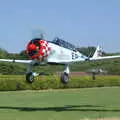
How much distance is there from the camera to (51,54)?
88.6 feet

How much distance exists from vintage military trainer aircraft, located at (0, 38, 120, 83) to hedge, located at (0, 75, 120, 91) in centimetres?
2836

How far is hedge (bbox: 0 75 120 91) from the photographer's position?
5712 cm

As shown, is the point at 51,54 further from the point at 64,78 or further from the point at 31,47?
the point at 64,78

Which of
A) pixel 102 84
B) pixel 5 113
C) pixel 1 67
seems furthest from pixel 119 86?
pixel 5 113

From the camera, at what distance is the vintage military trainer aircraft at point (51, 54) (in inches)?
1040

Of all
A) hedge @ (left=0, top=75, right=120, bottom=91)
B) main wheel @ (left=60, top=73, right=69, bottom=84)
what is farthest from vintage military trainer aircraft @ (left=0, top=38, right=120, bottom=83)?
hedge @ (left=0, top=75, right=120, bottom=91)

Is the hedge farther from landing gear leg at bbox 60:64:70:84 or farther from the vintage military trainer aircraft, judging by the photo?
landing gear leg at bbox 60:64:70:84

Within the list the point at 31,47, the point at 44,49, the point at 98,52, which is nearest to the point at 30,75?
the point at 31,47

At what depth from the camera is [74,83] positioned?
6284 centimetres

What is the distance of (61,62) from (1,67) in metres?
55.5

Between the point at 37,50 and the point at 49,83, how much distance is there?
111ft

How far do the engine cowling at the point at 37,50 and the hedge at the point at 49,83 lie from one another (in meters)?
29.1

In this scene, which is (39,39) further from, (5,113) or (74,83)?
(74,83)

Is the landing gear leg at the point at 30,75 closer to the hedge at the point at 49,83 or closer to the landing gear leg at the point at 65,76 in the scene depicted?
the landing gear leg at the point at 65,76
